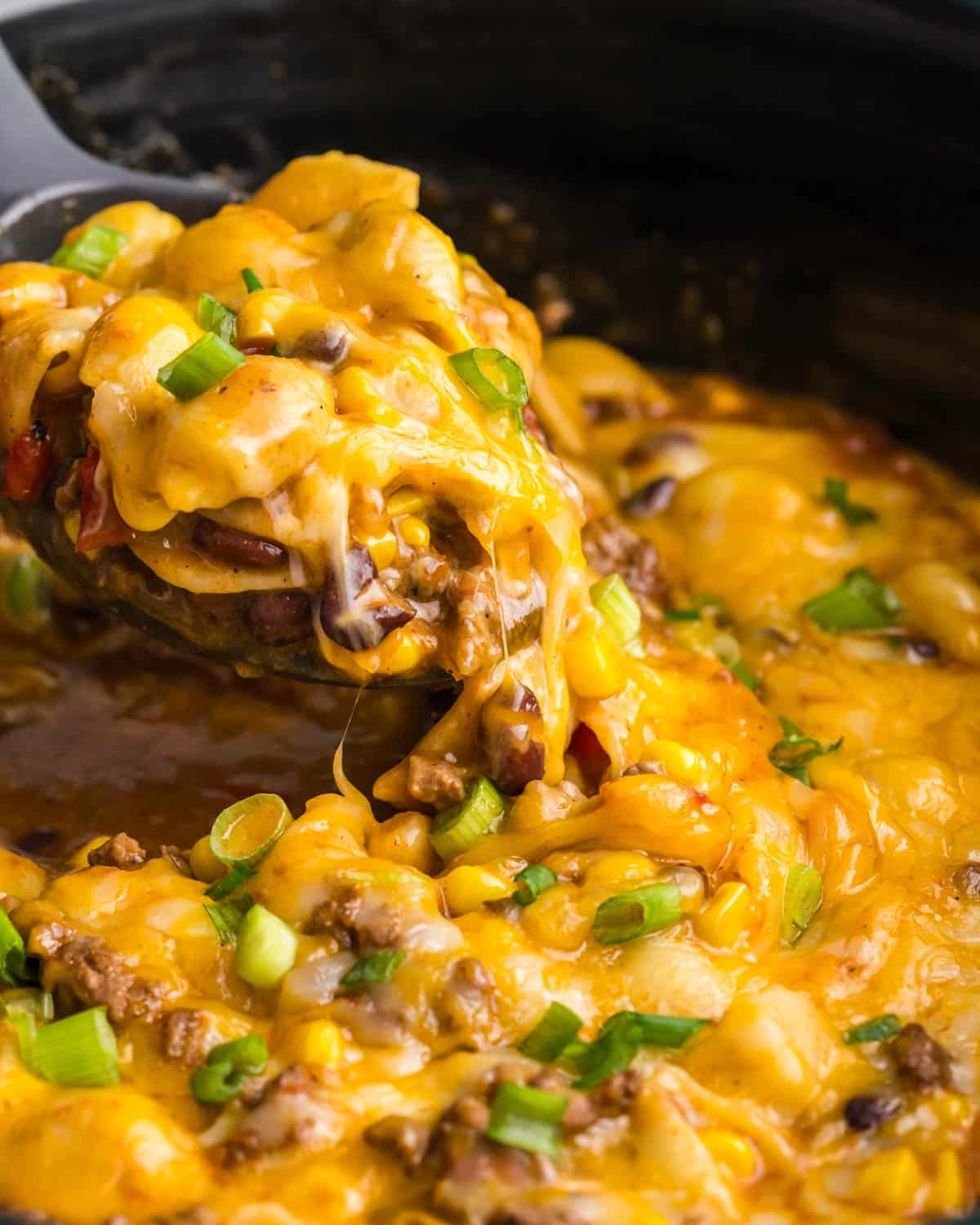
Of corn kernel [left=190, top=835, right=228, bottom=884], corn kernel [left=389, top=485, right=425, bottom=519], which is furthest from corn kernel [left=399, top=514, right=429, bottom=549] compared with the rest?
corn kernel [left=190, top=835, right=228, bottom=884]

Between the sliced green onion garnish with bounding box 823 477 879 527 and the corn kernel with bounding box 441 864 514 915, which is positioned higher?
the sliced green onion garnish with bounding box 823 477 879 527

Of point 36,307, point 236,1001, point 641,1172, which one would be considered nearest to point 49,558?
point 36,307

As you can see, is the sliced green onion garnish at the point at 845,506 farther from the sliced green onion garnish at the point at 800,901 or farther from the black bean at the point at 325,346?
the black bean at the point at 325,346

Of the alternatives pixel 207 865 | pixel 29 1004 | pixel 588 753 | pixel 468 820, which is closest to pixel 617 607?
pixel 588 753

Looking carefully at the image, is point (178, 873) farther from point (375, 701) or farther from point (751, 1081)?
point (751, 1081)

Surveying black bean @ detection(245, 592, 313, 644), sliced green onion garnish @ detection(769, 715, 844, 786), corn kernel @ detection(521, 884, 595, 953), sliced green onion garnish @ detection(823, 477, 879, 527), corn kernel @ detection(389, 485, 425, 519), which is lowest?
sliced green onion garnish @ detection(769, 715, 844, 786)

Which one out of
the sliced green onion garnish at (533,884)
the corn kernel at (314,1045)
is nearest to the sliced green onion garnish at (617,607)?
the sliced green onion garnish at (533,884)

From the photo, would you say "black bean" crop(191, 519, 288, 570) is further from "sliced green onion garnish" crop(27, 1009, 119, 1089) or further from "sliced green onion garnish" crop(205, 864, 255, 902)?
"sliced green onion garnish" crop(27, 1009, 119, 1089)

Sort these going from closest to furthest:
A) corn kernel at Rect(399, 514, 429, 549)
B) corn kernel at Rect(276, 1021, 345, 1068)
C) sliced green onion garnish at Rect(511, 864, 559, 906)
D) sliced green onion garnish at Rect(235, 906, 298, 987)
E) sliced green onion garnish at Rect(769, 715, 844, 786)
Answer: corn kernel at Rect(276, 1021, 345, 1068) < sliced green onion garnish at Rect(235, 906, 298, 987) < sliced green onion garnish at Rect(511, 864, 559, 906) < corn kernel at Rect(399, 514, 429, 549) < sliced green onion garnish at Rect(769, 715, 844, 786)
